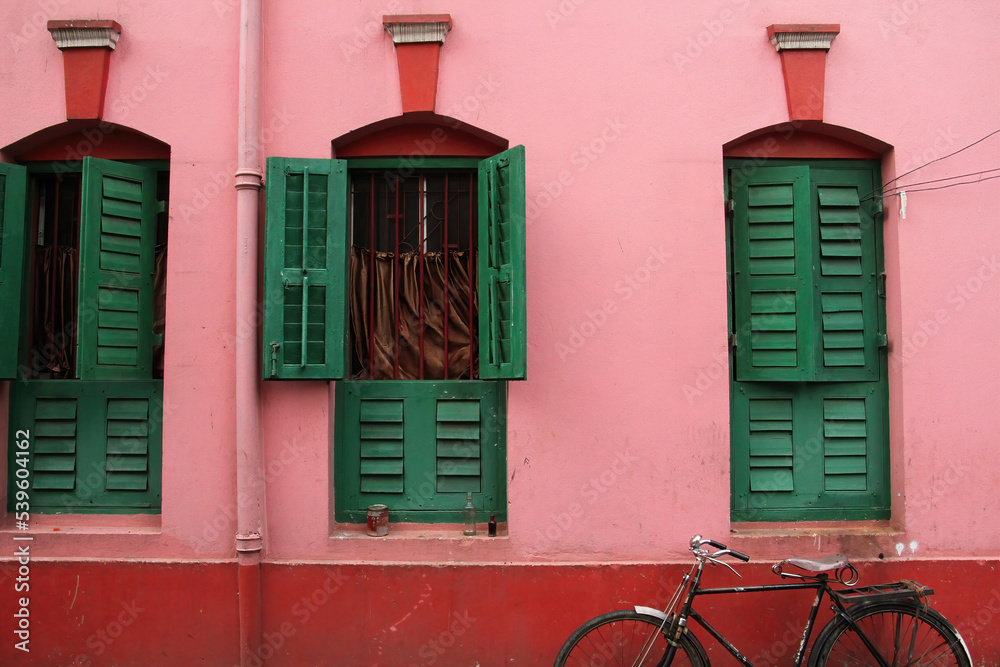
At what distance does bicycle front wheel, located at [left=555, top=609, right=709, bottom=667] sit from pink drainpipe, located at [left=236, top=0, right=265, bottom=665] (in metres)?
2.04

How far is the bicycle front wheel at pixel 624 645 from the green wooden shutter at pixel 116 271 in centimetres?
340

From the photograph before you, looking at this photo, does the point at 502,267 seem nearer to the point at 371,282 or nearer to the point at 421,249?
the point at 421,249

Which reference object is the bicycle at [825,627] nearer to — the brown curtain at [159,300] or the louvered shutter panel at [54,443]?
the brown curtain at [159,300]

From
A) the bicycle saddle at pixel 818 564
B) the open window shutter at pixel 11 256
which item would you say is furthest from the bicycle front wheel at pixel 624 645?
the open window shutter at pixel 11 256

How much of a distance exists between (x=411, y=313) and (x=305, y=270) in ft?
2.67

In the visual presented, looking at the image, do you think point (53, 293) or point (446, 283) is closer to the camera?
point (446, 283)

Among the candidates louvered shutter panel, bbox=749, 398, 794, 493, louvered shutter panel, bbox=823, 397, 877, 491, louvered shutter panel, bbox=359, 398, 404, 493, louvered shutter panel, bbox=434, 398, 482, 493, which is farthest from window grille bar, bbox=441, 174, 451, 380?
louvered shutter panel, bbox=823, 397, 877, 491

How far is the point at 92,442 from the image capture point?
517 centimetres

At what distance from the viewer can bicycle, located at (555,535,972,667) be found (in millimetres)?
4066

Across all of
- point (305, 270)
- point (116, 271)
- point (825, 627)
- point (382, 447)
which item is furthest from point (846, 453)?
point (116, 271)

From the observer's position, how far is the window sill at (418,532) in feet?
16.0

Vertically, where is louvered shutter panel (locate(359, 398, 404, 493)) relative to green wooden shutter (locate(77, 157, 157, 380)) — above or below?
below

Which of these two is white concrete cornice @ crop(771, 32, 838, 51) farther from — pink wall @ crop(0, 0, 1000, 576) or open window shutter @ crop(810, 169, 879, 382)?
open window shutter @ crop(810, 169, 879, 382)

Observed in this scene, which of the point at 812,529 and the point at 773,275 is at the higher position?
the point at 773,275
